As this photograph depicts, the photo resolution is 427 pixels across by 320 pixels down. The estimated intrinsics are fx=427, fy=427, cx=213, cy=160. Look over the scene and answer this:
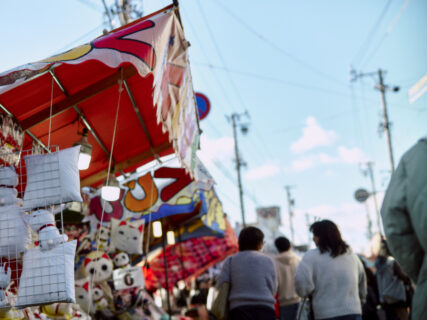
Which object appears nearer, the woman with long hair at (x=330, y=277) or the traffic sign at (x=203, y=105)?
the woman with long hair at (x=330, y=277)

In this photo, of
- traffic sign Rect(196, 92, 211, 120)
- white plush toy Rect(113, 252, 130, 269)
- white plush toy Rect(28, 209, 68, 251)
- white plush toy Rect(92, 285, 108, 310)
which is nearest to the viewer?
white plush toy Rect(28, 209, 68, 251)

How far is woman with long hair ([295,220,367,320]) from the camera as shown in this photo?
183 inches

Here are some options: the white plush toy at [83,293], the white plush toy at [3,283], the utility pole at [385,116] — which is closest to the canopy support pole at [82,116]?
the white plush toy at [3,283]

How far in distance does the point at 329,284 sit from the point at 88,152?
3634 mm

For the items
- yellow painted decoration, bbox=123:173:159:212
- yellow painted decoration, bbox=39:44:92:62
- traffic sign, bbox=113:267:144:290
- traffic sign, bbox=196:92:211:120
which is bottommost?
traffic sign, bbox=113:267:144:290

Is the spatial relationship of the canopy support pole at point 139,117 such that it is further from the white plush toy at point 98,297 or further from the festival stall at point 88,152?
the white plush toy at point 98,297

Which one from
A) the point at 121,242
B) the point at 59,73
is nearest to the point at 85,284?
the point at 121,242

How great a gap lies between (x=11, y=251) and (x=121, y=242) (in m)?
3.99

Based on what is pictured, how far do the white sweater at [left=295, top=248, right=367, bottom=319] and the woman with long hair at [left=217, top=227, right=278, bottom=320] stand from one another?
0.35 meters

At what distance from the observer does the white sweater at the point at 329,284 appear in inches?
183

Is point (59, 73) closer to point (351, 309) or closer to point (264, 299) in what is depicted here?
point (264, 299)

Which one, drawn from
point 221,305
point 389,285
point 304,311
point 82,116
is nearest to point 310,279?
point 304,311

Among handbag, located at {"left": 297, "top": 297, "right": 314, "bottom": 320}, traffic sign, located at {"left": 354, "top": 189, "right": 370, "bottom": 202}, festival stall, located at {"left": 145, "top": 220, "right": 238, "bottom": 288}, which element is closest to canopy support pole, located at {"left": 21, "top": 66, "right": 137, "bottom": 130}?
handbag, located at {"left": 297, "top": 297, "right": 314, "bottom": 320}

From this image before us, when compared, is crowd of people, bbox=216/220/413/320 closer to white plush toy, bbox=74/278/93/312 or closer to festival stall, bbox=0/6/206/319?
festival stall, bbox=0/6/206/319
